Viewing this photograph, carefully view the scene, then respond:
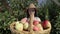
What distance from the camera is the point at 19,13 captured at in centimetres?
136

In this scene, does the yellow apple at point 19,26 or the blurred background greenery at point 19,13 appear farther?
the blurred background greenery at point 19,13

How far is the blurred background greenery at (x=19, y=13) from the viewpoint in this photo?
1200mm

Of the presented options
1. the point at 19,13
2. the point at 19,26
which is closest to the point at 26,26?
the point at 19,26

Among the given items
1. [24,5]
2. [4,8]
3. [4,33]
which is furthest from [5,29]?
[24,5]

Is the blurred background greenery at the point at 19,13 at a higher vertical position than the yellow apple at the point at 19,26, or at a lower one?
higher

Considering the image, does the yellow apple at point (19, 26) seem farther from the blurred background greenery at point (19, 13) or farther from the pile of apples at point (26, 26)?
the blurred background greenery at point (19, 13)

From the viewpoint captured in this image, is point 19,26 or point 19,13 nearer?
point 19,26

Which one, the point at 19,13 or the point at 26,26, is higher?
the point at 19,13

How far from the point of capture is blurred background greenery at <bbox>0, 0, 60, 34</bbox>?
1200 mm

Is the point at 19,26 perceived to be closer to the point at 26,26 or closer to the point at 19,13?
the point at 26,26

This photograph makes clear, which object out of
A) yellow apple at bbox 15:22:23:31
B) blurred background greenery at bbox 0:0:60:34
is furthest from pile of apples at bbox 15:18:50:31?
blurred background greenery at bbox 0:0:60:34

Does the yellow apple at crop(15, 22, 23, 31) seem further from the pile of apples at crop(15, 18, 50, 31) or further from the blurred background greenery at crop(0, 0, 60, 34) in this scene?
the blurred background greenery at crop(0, 0, 60, 34)

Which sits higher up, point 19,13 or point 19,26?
point 19,13

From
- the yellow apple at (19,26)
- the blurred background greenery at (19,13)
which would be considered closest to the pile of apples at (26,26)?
the yellow apple at (19,26)
